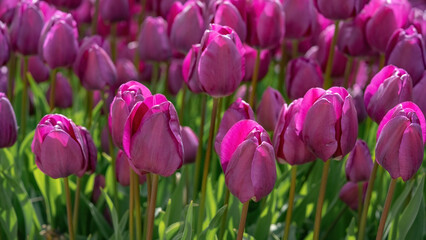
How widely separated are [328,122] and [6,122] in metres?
0.64

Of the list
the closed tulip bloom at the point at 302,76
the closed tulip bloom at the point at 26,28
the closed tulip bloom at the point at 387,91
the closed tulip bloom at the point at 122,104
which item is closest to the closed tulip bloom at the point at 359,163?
the closed tulip bloom at the point at 387,91

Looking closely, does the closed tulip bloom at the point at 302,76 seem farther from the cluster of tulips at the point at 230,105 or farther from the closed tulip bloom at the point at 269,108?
the closed tulip bloom at the point at 269,108

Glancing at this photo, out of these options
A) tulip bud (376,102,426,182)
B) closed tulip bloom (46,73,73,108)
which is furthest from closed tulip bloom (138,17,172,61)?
tulip bud (376,102,426,182)

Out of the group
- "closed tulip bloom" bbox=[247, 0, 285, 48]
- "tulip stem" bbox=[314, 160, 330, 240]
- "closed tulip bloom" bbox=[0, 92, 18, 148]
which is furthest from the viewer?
"closed tulip bloom" bbox=[247, 0, 285, 48]

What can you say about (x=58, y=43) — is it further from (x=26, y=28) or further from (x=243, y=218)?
(x=243, y=218)

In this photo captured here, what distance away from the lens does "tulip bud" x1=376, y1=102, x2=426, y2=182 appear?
1003mm

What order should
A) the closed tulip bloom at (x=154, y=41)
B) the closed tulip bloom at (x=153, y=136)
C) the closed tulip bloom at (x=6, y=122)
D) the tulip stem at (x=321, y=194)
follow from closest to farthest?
the closed tulip bloom at (x=153, y=136) < the tulip stem at (x=321, y=194) < the closed tulip bloom at (x=6, y=122) < the closed tulip bloom at (x=154, y=41)

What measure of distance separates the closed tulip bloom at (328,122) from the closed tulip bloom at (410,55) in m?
0.34

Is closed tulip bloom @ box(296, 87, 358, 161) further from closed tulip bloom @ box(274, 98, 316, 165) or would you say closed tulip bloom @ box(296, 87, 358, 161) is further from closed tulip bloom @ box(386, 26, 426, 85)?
closed tulip bloom @ box(386, 26, 426, 85)

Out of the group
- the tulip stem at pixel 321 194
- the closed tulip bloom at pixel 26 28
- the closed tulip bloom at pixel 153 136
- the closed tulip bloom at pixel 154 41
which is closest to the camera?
the closed tulip bloom at pixel 153 136

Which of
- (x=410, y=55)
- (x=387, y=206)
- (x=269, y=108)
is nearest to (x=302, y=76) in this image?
(x=269, y=108)

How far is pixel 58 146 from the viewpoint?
3.64 feet

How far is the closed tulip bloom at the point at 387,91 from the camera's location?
3.77ft

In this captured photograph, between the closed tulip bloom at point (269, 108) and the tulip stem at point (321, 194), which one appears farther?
the closed tulip bloom at point (269, 108)
